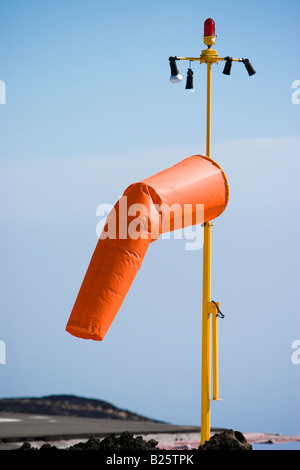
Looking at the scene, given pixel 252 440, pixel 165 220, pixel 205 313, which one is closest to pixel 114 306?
pixel 165 220

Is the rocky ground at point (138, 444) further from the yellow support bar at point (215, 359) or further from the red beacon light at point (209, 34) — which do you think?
the red beacon light at point (209, 34)

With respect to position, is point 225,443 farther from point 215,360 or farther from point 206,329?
point 206,329

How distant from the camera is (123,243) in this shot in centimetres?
694

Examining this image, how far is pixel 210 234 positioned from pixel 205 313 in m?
0.74

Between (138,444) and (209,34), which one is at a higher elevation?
(209,34)

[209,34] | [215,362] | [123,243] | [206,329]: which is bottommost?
[215,362]

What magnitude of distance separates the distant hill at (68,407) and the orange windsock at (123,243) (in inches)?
242

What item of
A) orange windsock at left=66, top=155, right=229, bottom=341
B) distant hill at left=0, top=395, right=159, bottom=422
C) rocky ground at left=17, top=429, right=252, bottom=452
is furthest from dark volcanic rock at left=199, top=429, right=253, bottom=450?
distant hill at left=0, top=395, right=159, bottom=422

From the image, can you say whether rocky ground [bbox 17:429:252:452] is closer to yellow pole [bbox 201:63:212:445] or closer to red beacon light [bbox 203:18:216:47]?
yellow pole [bbox 201:63:212:445]

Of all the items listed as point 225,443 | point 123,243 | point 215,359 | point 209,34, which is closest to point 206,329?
point 215,359

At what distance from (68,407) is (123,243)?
22.2 feet

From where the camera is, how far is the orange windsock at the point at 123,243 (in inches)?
270
